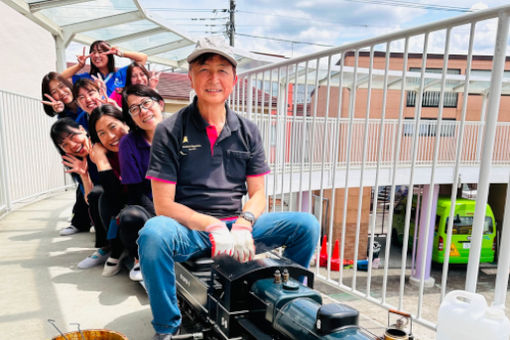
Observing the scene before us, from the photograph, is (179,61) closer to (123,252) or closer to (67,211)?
(67,211)

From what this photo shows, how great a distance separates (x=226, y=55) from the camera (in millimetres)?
1728

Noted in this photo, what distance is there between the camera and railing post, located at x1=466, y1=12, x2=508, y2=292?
4.24 ft

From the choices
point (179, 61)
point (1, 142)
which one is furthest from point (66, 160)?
point (179, 61)

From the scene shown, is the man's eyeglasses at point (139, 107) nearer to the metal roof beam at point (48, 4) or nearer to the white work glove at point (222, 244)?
the white work glove at point (222, 244)

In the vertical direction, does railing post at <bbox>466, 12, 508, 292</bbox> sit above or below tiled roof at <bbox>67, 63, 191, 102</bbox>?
below

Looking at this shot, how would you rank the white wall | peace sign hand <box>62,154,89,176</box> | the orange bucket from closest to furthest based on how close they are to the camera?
the orange bucket → peace sign hand <box>62,154,89,176</box> → the white wall

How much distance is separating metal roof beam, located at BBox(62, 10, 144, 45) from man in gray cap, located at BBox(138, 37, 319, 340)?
3870 millimetres

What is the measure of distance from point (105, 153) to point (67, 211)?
2473mm

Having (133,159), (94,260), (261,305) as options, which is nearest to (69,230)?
(94,260)

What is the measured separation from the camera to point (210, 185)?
5.84 ft

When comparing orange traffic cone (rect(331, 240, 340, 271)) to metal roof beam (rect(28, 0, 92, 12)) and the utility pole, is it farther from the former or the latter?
the utility pole

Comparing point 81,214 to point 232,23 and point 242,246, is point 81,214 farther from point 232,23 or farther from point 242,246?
point 232,23

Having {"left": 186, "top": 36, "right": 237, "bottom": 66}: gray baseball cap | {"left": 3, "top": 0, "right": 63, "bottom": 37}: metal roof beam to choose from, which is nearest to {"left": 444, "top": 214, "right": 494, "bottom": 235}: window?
{"left": 186, "top": 36, "right": 237, "bottom": 66}: gray baseball cap

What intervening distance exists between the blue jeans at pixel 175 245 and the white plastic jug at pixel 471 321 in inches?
28.7
